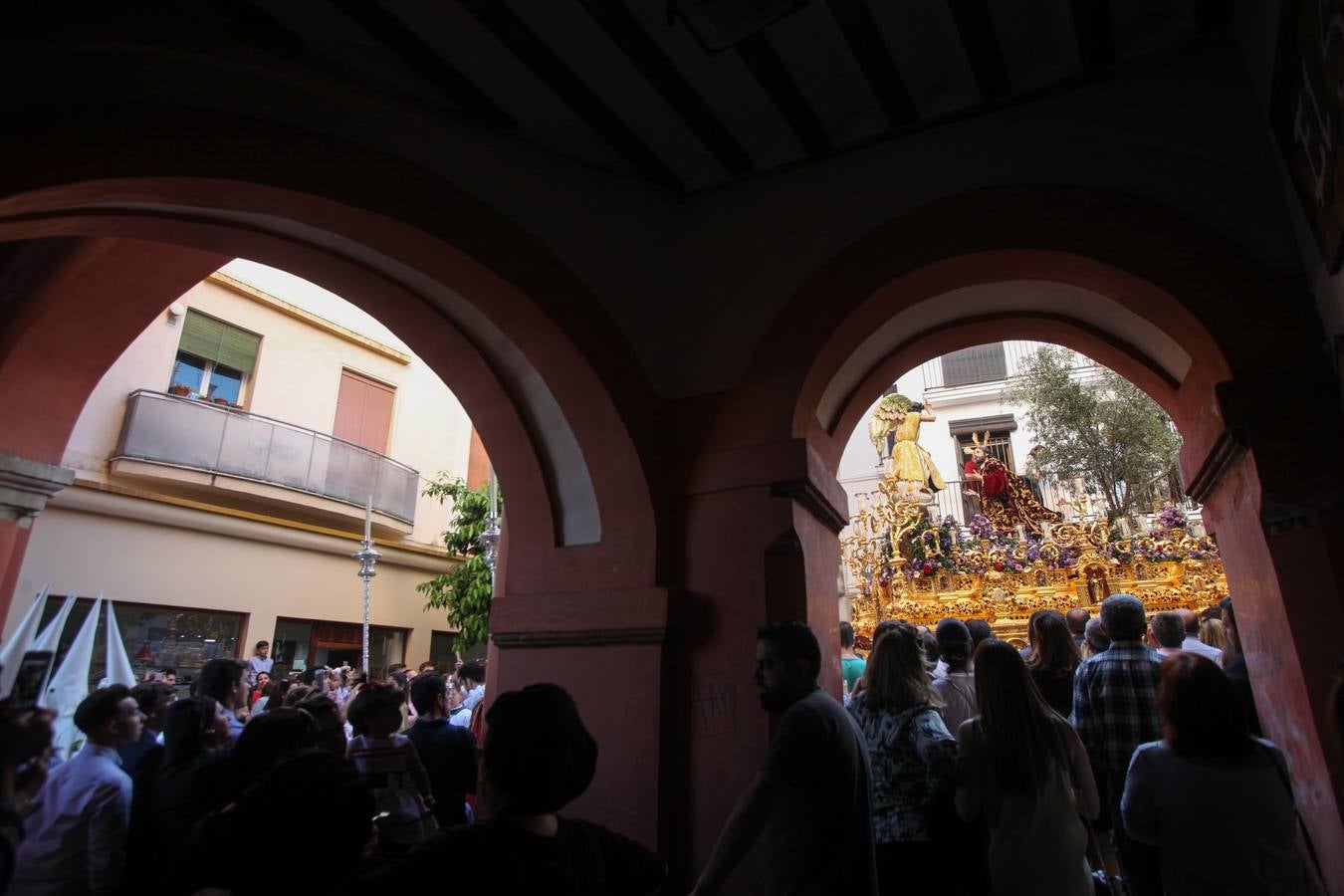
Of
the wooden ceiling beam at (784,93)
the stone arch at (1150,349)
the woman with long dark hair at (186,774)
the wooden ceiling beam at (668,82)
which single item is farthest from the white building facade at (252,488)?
the wooden ceiling beam at (784,93)

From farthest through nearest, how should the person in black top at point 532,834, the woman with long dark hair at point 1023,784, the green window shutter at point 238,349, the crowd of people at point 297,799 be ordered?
1. the green window shutter at point 238,349
2. the woman with long dark hair at point 1023,784
3. the crowd of people at point 297,799
4. the person in black top at point 532,834

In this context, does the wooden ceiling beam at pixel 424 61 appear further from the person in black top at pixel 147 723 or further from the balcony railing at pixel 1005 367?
the balcony railing at pixel 1005 367

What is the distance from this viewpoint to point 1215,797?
2174mm

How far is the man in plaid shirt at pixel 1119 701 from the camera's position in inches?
126

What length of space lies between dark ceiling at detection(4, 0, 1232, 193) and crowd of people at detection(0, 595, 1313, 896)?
8.17 ft

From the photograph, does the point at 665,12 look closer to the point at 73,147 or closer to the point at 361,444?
the point at 73,147

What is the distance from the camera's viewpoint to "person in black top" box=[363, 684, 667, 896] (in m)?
1.37

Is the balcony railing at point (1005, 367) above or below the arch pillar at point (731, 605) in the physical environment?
above

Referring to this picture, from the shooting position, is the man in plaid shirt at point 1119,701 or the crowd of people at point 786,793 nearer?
the crowd of people at point 786,793

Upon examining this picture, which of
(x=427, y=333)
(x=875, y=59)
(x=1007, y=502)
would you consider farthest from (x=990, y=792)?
(x=1007, y=502)

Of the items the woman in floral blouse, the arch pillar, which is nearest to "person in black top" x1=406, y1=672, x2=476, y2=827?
the arch pillar

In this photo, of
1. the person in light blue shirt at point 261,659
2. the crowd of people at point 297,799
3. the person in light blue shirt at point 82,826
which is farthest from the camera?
the person in light blue shirt at point 261,659

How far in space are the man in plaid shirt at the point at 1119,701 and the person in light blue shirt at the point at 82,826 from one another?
3.71m

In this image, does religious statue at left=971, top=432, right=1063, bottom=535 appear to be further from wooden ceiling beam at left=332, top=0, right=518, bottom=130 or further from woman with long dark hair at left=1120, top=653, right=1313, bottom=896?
wooden ceiling beam at left=332, top=0, right=518, bottom=130
